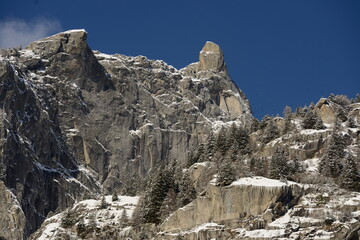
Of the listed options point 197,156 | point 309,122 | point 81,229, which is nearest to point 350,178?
point 309,122

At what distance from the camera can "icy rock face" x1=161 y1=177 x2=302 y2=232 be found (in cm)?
10850

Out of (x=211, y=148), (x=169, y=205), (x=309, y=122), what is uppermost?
(x=309, y=122)

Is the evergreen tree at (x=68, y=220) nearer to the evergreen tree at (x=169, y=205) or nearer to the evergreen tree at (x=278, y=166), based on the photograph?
the evergreen tree at (x=169, y=205)

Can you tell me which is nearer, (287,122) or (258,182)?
(258,182)

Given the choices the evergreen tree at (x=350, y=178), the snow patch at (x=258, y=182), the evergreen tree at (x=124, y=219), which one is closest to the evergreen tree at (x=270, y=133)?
the evergreen tree at (x=350, y=178)

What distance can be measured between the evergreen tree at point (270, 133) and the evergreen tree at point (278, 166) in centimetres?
1523

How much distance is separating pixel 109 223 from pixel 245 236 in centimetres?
2733

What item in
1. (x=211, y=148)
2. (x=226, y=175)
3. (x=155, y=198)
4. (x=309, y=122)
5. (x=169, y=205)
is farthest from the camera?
(x=211, y=148)

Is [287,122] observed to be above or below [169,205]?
above

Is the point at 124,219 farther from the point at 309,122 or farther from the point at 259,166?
the point at 309,122

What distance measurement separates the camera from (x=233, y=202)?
11025cm

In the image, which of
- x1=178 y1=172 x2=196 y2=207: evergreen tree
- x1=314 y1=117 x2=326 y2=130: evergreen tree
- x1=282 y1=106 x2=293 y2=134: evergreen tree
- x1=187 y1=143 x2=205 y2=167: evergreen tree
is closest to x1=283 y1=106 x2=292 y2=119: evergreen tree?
x1=282 y1=106 x2=293 y2=134: evergreen tree

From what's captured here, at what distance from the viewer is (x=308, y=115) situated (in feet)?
460

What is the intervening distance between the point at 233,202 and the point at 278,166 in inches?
514
